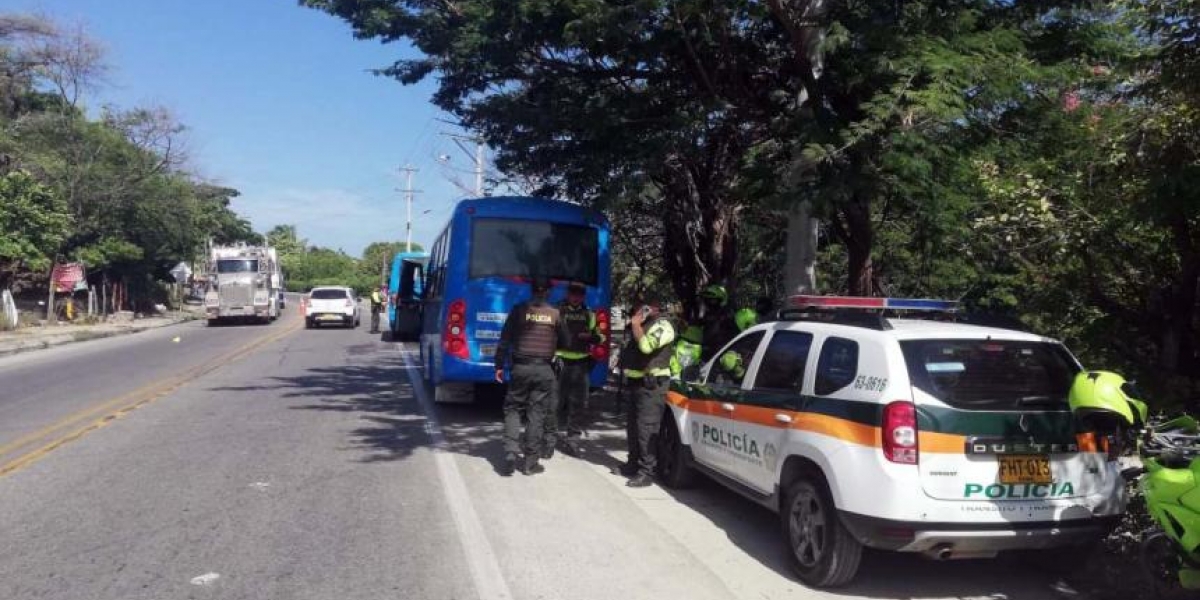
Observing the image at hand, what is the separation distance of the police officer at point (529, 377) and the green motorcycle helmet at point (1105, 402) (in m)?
4.69

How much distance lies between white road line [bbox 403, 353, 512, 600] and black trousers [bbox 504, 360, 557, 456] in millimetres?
633

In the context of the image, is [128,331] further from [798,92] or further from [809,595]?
[809,595]

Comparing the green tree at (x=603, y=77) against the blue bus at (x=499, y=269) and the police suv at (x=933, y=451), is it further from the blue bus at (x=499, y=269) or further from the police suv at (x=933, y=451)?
the police suv at (x=933, y=451)

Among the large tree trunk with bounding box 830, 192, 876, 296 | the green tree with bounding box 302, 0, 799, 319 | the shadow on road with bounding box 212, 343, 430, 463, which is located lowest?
the shadow on road with bounding box 212, 343, 430, 463

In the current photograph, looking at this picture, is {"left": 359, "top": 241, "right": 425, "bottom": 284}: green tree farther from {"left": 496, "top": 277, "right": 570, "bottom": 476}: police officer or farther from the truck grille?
{"left": 496, "top": 277, "right": 570, "bottom": 476}: police officer

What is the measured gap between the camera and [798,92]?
31.5 feet

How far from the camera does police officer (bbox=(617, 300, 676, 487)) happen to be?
7871mm

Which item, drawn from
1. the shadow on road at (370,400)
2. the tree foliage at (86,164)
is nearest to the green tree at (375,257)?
the tree foliage at (86,164)

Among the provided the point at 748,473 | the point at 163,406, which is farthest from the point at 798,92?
the point at 163,406

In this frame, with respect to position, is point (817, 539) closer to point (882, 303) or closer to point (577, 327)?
point (882, 303)

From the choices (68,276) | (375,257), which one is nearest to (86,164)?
(68,276)

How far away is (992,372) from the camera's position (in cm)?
500

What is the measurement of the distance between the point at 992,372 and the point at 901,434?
73 centimetres

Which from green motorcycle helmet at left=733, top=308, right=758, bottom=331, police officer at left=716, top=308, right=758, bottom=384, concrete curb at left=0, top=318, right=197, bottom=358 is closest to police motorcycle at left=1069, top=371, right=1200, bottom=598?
police officer at left=716, top=308, right=758, bottom=384
